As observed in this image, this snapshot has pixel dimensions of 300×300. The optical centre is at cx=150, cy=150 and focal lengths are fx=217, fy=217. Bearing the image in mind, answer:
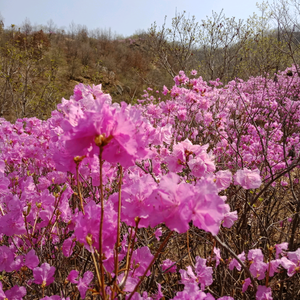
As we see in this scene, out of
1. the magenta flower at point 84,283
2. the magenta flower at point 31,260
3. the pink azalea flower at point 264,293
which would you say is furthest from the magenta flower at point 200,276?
the magenta flower at point 31,260

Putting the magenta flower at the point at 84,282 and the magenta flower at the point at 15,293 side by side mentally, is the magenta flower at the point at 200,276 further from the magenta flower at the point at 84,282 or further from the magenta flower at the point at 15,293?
the magenta flower at the point at 15,293

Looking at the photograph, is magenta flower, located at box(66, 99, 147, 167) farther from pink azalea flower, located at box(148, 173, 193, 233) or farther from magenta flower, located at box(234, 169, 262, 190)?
magenta flower, located at box(234, 169, 262, 190)

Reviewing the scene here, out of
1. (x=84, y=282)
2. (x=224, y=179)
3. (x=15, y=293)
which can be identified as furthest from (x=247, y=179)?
(x=15, y=293)

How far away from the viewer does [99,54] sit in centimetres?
2248

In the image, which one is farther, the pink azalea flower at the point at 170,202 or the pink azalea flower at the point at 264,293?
the pink azalea flower at the point at 264,293

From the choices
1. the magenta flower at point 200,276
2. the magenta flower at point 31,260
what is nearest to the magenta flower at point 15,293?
the magenta flower at point 31,260

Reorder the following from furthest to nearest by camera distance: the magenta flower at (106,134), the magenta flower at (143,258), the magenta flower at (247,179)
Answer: the magenta flower at (247,179), the magenta flower at (143,258), the magenta flower at (106,134)

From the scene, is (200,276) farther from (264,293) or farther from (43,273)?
(43,273)

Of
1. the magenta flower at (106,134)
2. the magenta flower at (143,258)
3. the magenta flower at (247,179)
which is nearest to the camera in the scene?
the magenta flower at (106,134)

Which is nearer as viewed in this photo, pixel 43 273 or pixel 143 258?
pixel 143 258

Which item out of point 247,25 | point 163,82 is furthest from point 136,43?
point 247,25

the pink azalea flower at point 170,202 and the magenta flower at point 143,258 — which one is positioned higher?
the pink azalea flower at point 170,202

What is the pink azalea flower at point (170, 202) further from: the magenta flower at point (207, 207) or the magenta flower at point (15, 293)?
the magenta flower at point (15, 293)

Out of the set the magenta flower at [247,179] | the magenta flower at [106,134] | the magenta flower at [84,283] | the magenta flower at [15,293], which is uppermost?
the magenta flower at [106,134]
